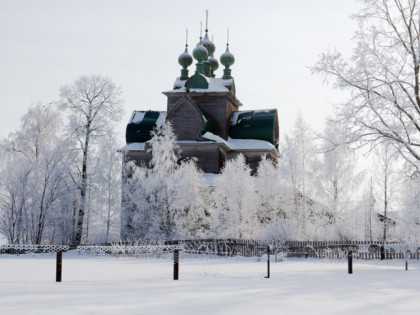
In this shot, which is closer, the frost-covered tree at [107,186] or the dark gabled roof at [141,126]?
the frost-covered tree at [107,186]

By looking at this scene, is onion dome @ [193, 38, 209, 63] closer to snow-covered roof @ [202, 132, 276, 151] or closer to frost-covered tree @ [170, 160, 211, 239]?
snow-covered roof @ [202, 132, 276, 151]

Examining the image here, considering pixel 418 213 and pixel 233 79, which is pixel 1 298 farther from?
pixel 233 79

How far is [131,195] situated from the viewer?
28.6m

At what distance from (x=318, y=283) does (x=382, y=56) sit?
353 inches

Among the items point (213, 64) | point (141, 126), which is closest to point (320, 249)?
point (141, 126)

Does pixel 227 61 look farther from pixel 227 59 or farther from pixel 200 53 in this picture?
pixel 200 53

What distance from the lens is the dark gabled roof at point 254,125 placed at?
35750mm

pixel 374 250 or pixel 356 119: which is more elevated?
pixel 356 119

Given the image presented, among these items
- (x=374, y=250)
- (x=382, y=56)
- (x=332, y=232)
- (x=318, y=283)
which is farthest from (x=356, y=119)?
(x=332, y=232)

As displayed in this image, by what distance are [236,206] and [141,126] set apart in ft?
39.4

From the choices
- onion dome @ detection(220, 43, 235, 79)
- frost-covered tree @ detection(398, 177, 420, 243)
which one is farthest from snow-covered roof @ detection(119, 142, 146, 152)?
frost-covered tree @ detection(398, 177, 420, 243)

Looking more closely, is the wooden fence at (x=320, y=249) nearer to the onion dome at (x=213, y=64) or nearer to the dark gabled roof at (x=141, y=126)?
the dark gabled roof at (x=141, y=126)

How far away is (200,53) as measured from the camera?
39375mm

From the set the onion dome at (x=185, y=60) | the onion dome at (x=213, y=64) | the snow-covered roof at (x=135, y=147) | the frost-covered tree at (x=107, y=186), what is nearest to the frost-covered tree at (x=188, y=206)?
the frost-covered tree at (x=107, y=186)
